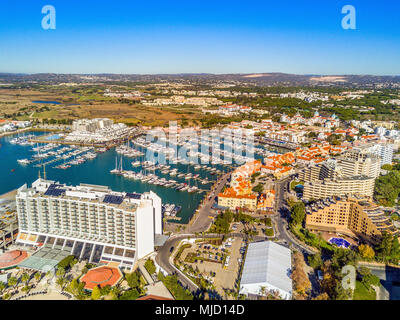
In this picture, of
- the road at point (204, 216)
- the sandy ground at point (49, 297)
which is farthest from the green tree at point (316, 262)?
the sandy ground at point (49, 297)

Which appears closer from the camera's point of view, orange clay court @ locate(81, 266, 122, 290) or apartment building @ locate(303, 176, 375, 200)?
orange clay court @ locate(81, 266, 122, 290)

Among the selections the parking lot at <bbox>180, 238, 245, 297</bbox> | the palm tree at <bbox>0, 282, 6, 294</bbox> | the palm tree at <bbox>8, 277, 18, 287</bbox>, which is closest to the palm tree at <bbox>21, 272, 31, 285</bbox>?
the palm tree at <bbox>8, 277, 18, 287</bbox>

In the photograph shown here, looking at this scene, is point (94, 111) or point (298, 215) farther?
point (94, 111)

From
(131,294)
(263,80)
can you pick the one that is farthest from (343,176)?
(263,80)

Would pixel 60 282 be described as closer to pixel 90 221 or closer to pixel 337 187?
pixel 90 221

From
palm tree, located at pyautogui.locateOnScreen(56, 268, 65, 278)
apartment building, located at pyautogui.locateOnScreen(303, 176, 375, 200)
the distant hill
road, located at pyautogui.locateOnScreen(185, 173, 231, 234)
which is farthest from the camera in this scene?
the distant hill

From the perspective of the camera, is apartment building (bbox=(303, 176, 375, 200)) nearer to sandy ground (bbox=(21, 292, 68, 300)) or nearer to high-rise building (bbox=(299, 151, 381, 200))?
high-rise building (bbox=(299, 151, 381, 200))
